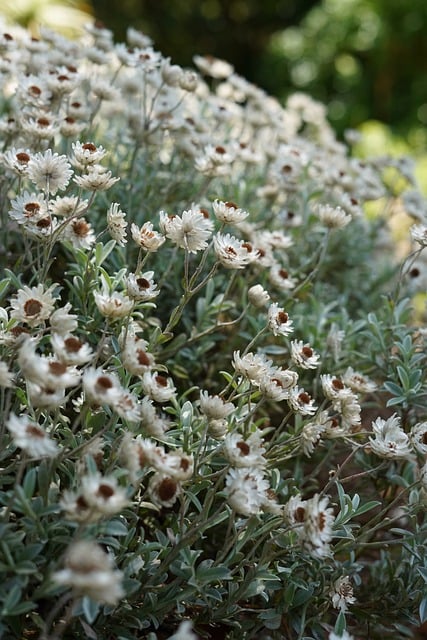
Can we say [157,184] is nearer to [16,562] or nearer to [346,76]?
[16,562]

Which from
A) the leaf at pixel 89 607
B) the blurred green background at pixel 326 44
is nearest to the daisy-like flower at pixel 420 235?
the leaf at pixel 89 607

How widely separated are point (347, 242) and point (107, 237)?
1.00 m

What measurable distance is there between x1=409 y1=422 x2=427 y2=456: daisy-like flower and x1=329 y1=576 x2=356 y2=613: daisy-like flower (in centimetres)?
30

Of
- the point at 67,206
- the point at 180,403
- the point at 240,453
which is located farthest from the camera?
the point at 180,403

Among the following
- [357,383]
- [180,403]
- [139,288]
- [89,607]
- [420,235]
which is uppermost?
[420,235]

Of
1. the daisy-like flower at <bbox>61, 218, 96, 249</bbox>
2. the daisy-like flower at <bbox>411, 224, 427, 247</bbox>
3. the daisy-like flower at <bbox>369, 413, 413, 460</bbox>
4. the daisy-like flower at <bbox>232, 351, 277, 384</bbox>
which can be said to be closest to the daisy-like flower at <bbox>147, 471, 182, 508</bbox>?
the daisy-like flower at <bbox>232, 351, 277, 384</bbox>

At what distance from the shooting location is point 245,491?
1.31 meters

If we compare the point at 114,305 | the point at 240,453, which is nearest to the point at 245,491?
the point at 240,453

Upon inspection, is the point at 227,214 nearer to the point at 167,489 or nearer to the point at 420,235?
the point at 420,235

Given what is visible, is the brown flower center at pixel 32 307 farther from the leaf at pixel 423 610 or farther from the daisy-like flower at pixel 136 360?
the leaf at pixel 423 610

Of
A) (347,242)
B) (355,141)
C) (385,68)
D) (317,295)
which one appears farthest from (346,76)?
(317,295)

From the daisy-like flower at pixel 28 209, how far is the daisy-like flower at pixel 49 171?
42mm

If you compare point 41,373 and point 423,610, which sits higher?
point 41,373

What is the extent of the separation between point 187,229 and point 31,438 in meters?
0.62
